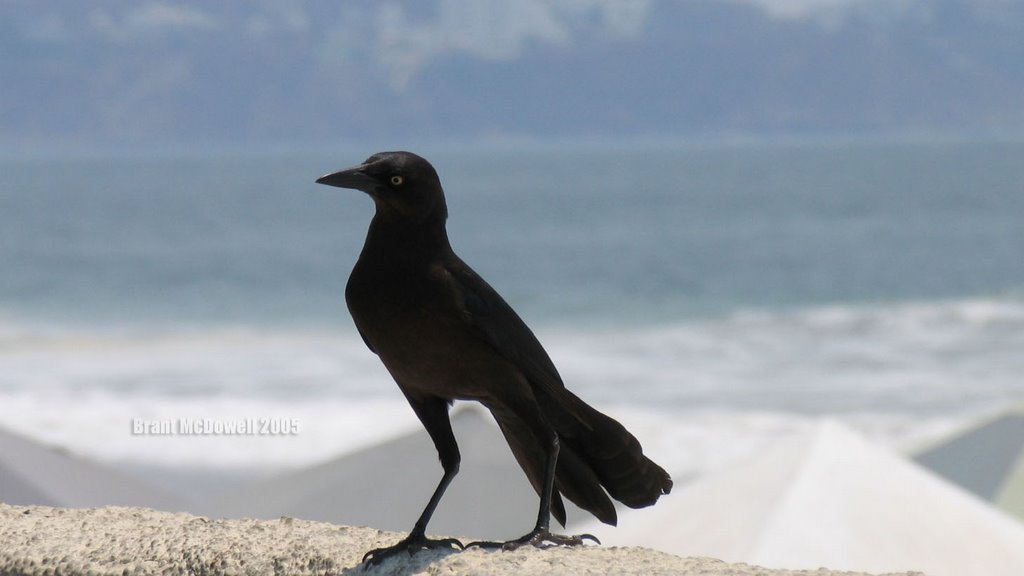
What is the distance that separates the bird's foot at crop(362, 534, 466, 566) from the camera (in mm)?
2369

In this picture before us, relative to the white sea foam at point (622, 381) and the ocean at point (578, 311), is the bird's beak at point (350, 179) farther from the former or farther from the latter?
the white sea foam at point (622, 381)

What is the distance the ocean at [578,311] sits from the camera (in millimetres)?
15242

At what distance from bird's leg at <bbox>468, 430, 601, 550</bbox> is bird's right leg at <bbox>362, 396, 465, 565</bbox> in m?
0.13

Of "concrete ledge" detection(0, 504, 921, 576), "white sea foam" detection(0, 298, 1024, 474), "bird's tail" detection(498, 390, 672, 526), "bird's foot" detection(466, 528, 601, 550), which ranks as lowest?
"concrete ledge" detection(0, 504, 921, 576)

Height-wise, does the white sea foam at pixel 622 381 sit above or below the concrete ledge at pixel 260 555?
above

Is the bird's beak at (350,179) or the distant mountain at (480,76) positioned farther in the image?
the distant mountain at (480,76)

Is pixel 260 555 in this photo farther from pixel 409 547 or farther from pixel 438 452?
pixel 438 452

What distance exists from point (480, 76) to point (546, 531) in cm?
17906

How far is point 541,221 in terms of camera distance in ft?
185

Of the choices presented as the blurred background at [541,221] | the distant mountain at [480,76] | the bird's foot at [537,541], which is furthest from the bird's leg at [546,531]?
the distant mountain at [480,76]

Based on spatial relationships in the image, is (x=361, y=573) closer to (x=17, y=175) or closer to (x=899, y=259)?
(x=899, y=259)

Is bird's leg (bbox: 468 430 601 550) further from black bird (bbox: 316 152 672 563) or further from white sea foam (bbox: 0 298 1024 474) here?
white sea foam (bbox: 0 298 1024 474)

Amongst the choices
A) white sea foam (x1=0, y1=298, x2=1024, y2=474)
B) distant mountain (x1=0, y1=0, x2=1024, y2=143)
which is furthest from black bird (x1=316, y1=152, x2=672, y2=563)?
distant mountain (x1=0, y1=0, x2=1024, y2=143)

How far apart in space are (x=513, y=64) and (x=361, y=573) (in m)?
181
